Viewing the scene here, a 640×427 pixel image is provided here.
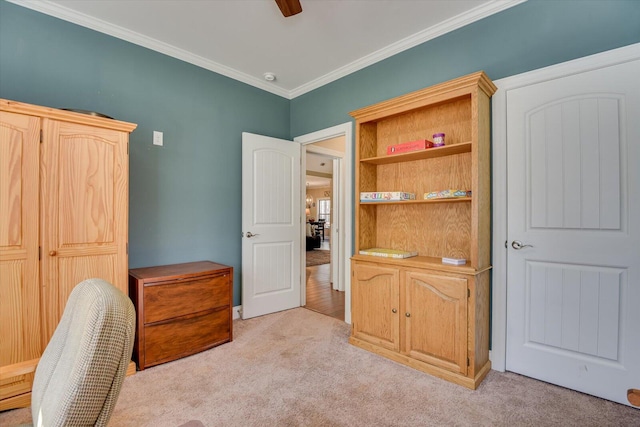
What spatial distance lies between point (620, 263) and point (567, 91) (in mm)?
1121

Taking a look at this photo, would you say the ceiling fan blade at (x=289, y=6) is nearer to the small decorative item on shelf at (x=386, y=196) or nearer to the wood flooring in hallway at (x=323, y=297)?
the small decorative item on shelf at (x=386, y=196)

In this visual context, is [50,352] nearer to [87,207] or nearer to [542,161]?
[87,207]

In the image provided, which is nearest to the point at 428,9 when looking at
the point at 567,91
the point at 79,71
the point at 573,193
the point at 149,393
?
→ the point at 567,91

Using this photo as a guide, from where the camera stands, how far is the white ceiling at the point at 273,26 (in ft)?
7.62

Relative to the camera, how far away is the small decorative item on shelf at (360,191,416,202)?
2572 mm

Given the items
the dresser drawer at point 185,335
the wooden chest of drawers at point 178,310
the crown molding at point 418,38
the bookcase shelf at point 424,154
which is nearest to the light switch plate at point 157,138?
the wooden chest of drawers at point 178,310

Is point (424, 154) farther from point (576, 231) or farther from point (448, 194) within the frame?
point (576, 231)

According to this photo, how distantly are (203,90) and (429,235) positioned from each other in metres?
2.67

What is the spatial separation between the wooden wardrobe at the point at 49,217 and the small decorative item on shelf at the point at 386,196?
1.89m

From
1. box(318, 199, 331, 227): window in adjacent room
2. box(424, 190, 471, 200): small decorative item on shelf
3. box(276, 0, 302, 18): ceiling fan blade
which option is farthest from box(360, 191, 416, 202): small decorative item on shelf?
box(318, 199, 331, 227): window in adjacent room

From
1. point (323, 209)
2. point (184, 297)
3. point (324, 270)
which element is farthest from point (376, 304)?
point (323, 209)

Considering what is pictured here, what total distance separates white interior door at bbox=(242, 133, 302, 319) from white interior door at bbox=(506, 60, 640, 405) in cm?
229

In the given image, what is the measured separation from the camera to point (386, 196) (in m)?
2.63

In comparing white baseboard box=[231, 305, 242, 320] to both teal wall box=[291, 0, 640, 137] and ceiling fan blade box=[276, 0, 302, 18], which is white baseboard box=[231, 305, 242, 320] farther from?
ceiling fan blade box=[276, 0, 302, 18]
